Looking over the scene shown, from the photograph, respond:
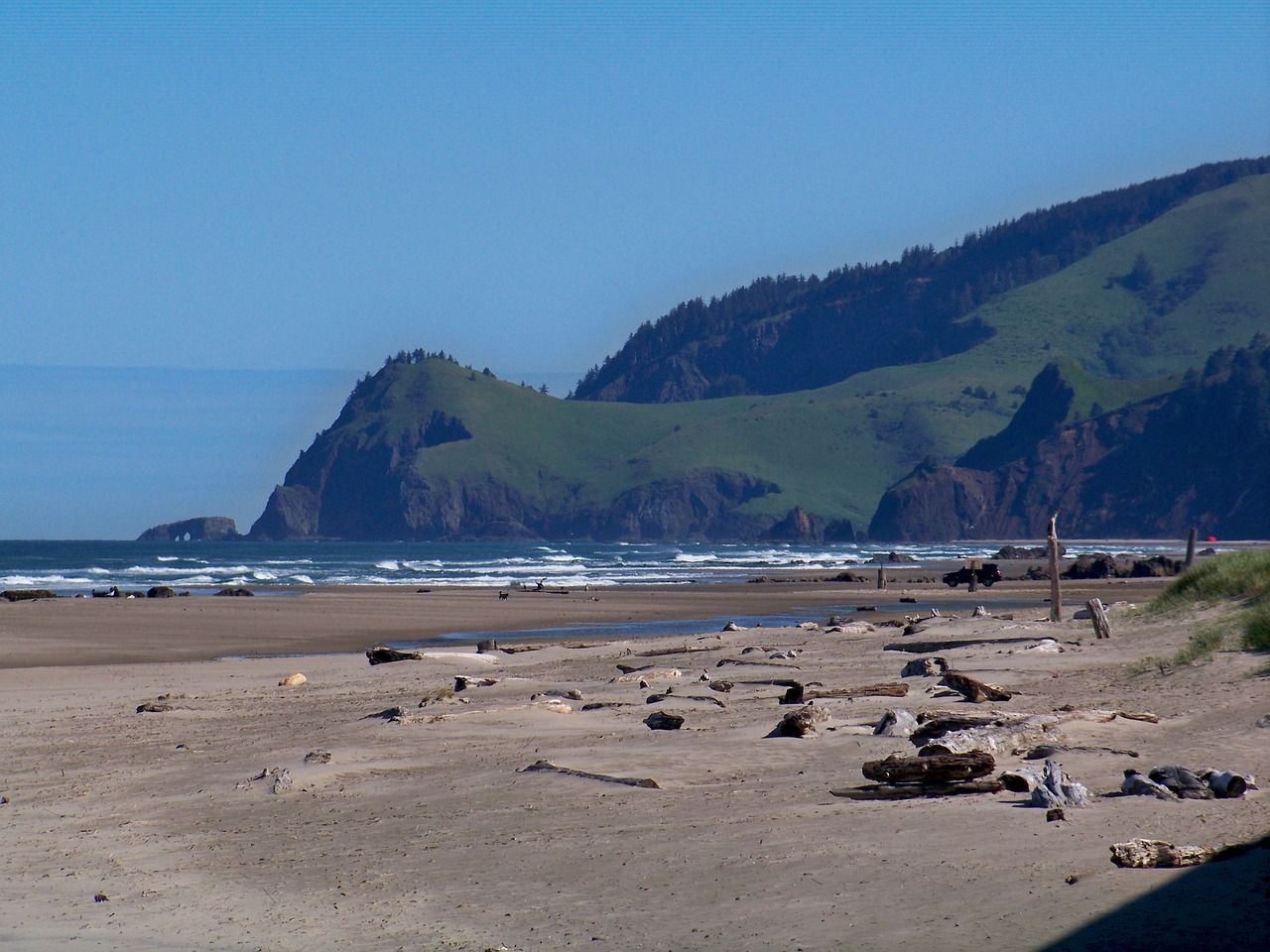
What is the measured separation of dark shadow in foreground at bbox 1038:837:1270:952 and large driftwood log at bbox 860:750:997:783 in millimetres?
1814

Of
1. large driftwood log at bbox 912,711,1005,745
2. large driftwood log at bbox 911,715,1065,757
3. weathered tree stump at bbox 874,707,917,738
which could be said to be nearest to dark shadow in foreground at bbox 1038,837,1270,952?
large driftwood log at bbox 911,715,1065,757

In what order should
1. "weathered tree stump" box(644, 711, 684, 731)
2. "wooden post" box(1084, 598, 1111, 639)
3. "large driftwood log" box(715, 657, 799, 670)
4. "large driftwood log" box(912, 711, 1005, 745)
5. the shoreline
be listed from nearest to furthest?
"large driftwood log" box(912, 711, 1005, 745), "weathered tree stump" box(644, 711, 684, 731), "large driftwood log" box(715, 657, 799, 670), "wooden post" box(1084, 598, 1111, 639), the shoreline

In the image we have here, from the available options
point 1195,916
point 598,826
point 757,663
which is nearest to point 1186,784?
point 1195,916

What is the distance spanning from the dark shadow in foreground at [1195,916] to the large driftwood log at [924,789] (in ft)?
5.57

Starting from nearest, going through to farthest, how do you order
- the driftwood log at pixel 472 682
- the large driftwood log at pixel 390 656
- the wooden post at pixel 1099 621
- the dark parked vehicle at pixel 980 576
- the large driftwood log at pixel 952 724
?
the large driftwood log at pixel 952 724 → the driftwood log at pixel 472 682 → the wooden post at pixel 1099 621 → the large driftwood log at pixel 390 656 → the dark parked vehicle at pixel 980 576

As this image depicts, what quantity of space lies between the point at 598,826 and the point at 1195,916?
3221 millimetres

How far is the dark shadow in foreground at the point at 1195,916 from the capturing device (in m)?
5.04

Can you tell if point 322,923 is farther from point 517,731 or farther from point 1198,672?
point 1198,672

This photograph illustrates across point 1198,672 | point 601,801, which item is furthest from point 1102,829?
point 1198,672

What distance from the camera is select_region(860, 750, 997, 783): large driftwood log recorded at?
7578mm

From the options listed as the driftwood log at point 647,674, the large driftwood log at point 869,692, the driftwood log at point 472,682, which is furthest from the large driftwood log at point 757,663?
the large driftwood log at point 869,692

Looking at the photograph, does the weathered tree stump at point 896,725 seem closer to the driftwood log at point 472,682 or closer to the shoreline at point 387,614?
the driftwood log at point 472,682

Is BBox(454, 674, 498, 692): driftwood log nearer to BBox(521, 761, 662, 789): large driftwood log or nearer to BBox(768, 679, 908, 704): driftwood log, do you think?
BBox(768, 679, 908, 704): driftwood log

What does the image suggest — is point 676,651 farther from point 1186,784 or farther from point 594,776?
point 1186,784
